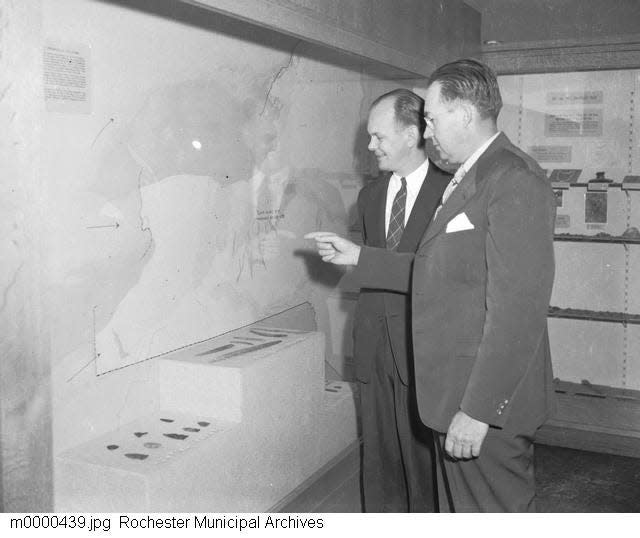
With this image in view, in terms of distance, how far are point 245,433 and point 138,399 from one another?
15.5 inches

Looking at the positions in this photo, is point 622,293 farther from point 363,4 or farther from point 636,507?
point 363,4

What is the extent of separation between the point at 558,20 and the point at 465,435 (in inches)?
115

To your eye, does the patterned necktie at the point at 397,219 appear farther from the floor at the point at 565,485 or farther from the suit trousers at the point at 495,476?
the floor at the point at 565,485

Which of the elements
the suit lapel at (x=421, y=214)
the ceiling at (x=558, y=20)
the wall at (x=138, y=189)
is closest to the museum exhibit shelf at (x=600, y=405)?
the ceiling at (x=558, y=20)

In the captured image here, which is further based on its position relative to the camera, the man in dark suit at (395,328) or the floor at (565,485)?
the floor at (565,485)

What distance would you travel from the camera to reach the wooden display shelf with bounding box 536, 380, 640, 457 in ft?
13.5

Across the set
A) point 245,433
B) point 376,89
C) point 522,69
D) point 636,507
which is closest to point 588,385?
point 636,507

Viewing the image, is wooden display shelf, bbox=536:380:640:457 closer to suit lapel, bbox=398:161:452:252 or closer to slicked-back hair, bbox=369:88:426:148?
suit lapel, bbox=398:161:452:252

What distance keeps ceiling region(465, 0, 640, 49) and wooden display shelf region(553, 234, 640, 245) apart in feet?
3.38

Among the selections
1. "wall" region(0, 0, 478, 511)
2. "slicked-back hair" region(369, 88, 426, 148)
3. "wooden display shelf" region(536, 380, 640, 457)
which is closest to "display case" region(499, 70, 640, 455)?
"wooden display shelf" region(536, 380, 640, 457)

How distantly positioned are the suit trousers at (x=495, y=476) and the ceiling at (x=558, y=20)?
269cm

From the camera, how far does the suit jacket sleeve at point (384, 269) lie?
261 centimetres

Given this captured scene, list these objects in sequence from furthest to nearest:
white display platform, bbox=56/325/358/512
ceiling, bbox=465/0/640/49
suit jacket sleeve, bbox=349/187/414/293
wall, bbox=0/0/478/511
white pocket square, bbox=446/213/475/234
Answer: ceiling, bbox=465/0/640/49
suit jacket sleeve, bbox=349/187/414/293
white display platform, bbox=56/325/358/512
white pocket square, bbox=446/213/475/234
wall, bbox=0/0/478/511

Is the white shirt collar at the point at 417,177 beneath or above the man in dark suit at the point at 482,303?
above
